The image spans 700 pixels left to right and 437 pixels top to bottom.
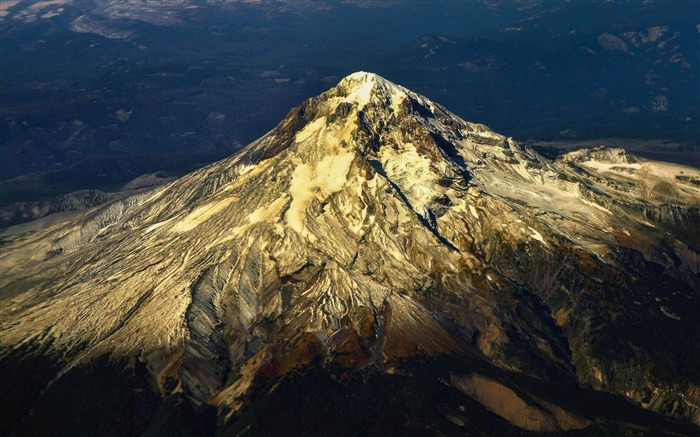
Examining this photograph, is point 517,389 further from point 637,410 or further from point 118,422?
point 118,422

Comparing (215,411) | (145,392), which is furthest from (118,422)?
(215,411)

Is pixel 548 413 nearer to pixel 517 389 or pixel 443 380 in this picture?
pixel 517 389

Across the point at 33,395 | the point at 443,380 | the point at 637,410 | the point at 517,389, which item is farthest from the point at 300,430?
the point at 637,410

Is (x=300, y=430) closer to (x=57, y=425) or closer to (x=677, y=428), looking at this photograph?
(x=57, y=425)

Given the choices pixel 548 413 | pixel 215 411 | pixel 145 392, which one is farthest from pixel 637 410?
pixel 145 392

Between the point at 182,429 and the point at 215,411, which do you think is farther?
the point at 215,411

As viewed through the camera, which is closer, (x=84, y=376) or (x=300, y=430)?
(x=300, y=430)

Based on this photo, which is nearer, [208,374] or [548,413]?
[548,413]
